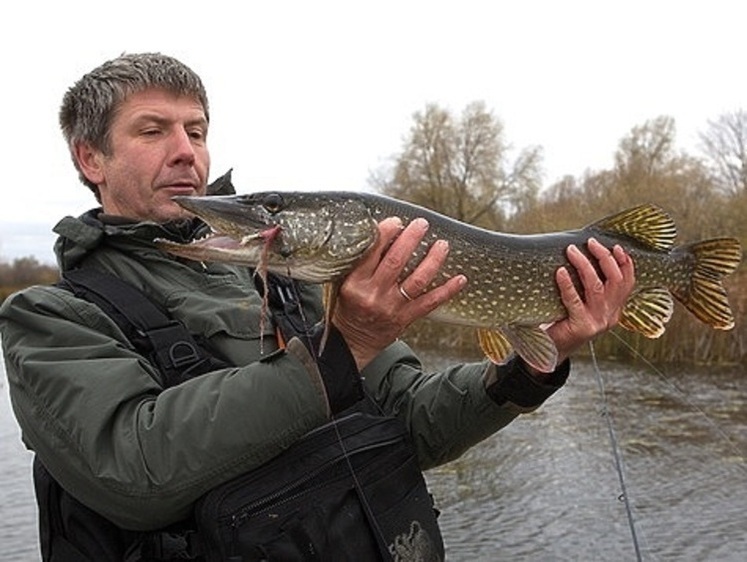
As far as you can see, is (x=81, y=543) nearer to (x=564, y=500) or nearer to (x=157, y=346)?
(x=157, y=346)

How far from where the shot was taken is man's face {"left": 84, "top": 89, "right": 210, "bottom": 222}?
2477mm

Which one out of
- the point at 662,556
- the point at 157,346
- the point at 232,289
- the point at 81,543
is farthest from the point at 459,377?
the point at 662,556

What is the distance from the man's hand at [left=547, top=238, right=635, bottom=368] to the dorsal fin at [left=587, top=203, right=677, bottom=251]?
272mm

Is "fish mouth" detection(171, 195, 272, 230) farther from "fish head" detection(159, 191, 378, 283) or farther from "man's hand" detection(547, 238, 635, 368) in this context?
"man's hand" detection(547, 238, 635, 368)

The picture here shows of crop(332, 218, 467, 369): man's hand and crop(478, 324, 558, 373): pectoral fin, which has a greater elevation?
crop(332, 218, 467, 369): man's hand

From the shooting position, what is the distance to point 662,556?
6695 mm

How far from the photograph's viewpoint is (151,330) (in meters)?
2.08

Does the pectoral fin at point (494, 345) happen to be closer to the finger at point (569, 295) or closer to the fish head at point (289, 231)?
the finger at point (569, 295)

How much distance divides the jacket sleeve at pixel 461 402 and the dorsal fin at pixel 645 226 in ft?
1.91

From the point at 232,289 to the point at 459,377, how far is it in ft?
2.49

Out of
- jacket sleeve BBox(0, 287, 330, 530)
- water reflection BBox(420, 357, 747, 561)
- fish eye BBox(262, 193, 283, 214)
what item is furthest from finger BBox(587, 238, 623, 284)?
water reflection BBox(420, 357, 747, 561)

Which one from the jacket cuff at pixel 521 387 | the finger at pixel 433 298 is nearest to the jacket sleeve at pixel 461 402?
the jacket cuff at pixel 521 387

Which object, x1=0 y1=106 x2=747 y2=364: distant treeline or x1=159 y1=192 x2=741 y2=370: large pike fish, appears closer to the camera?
x1=159 y1=192 x2=741 y2=370: large pike fish

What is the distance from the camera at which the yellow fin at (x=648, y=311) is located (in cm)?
293
